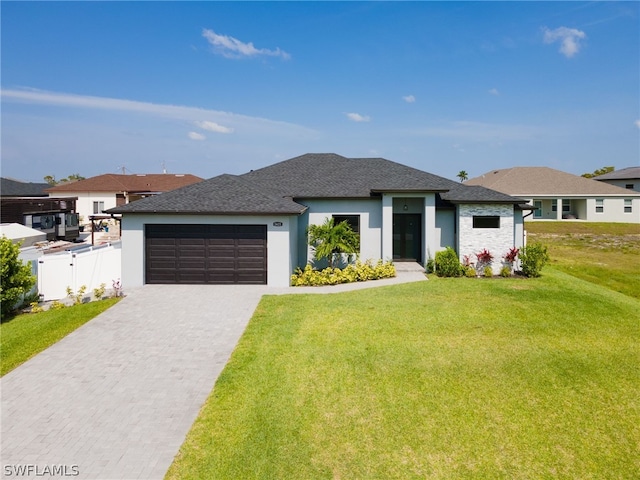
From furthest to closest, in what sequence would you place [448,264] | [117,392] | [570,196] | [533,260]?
[570,196] → [448,264] → [533,260] → [117,392]

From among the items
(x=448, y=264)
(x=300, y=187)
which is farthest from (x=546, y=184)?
(x=300, y=187)

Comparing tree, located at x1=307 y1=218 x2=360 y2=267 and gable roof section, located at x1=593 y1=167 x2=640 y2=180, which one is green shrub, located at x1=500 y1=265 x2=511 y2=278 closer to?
tree, located at x1=307 y1=218 x2=360 y2=267

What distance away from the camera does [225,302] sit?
12195 mm

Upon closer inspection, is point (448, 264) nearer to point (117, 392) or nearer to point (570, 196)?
point (117, 392)

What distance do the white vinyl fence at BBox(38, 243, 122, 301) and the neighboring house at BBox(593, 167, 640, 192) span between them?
5454 cm

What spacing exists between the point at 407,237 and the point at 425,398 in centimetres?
1262

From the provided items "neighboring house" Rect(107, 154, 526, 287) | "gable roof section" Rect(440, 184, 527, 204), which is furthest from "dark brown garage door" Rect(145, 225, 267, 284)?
"gable roof section" Rect(440, 184, 527, 204)

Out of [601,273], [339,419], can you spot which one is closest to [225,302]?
[339,419]

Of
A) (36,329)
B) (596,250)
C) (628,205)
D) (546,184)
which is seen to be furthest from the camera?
(546,184)

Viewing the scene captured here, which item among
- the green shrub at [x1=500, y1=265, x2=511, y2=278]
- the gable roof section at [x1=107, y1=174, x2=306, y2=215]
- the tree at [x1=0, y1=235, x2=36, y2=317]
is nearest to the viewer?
the tree at [x1=0, y1=235, x2=36, y2=317]

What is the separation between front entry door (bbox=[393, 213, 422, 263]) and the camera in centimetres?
1834

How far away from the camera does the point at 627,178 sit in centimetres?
4453
